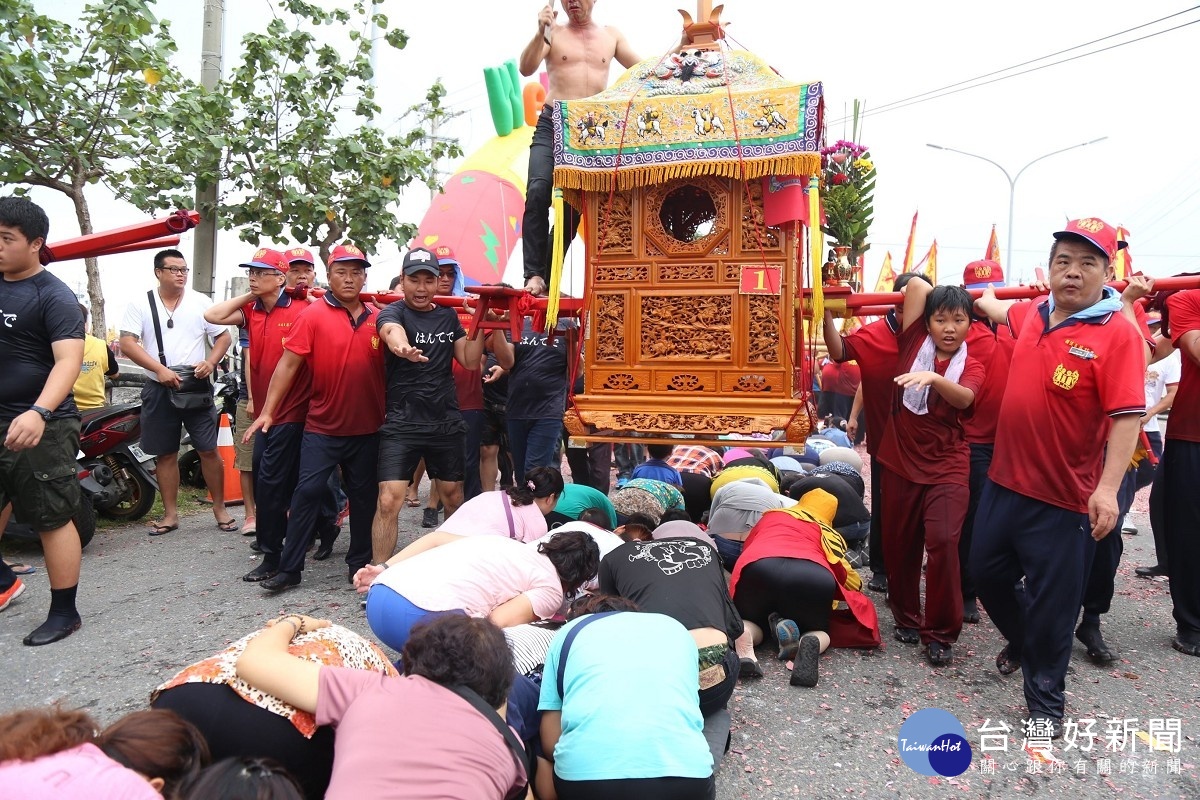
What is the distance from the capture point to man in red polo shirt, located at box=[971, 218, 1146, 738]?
3.16m

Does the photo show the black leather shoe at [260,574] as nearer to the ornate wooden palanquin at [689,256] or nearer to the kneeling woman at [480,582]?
the kneeling woman at [480,582]

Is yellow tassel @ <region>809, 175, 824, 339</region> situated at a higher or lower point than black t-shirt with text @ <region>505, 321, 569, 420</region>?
higher

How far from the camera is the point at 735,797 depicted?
2.79m

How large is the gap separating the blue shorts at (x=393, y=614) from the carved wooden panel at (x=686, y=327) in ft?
Answer: 6.30

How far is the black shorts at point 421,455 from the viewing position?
477 centimetres

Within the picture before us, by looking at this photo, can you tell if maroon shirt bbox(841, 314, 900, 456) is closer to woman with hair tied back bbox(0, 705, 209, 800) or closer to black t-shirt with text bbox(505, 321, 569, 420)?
black t-shirt with text bbox(505, 321, 569, 420)

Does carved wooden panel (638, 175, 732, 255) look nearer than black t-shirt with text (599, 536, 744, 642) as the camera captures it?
No

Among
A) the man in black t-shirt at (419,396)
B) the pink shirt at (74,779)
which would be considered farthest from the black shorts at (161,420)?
the pink shirt at (74,779)

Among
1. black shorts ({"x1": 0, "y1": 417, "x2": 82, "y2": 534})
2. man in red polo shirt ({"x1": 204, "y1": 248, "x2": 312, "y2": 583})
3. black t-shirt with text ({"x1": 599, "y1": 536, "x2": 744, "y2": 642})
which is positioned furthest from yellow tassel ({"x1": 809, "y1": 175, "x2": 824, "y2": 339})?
black shorts ({"x1": 0, "y1": 417, "x2": 82, "y2": 534})

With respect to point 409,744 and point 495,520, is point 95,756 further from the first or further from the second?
point 495,520

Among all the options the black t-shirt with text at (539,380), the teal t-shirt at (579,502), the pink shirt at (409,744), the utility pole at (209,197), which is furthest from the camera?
the utility pole at (209,197)

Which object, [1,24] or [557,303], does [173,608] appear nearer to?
[557,303]

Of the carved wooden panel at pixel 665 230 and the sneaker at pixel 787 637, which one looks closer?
the sneaker at pixel 787 637

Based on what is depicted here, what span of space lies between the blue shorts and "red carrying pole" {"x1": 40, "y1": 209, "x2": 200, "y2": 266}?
93.2 inches
